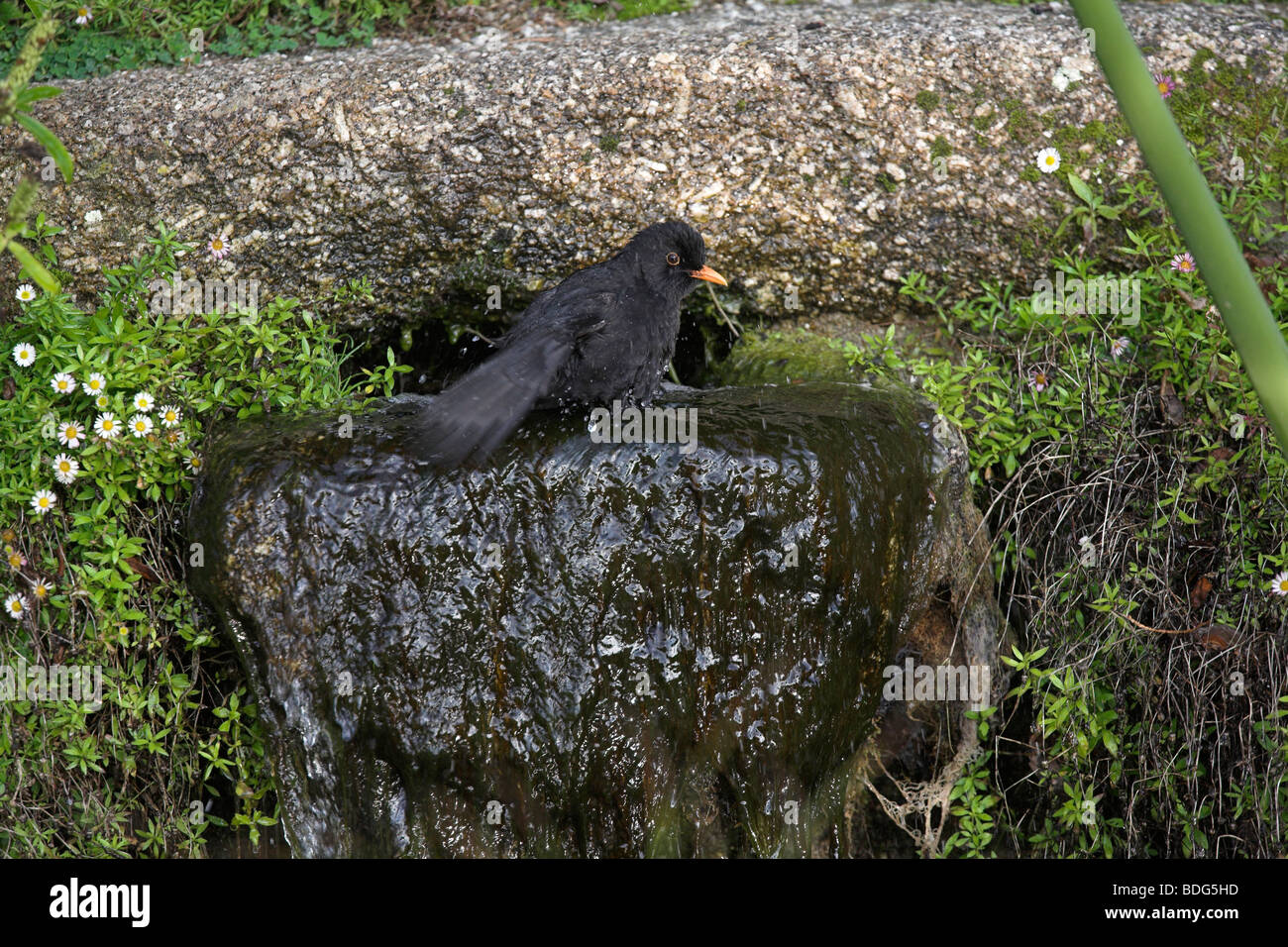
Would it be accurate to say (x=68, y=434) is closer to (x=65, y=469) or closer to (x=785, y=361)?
(x=65, y=469)

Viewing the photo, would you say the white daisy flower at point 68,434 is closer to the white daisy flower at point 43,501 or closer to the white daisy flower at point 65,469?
the white daisy flower at point 65,469

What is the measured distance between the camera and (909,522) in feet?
12.3

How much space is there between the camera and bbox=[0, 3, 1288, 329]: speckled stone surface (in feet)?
15.0

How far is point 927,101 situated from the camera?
474cm

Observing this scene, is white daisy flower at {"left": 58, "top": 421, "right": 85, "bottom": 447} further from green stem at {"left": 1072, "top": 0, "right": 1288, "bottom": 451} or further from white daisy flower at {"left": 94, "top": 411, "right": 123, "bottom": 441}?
green stem at {"left": 1072, "top": 0, "right": 1288, "bottom": 451}

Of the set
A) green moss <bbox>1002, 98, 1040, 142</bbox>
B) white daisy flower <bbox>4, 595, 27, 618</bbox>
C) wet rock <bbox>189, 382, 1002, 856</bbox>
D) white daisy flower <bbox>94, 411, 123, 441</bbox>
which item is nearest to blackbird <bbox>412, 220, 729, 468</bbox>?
wet rock <bbox>189, 382, 1002, 856</bbox>

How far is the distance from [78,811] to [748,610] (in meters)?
2.31

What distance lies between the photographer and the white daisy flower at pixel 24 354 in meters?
3.80

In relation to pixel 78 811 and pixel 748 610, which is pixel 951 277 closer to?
pixel 748 610

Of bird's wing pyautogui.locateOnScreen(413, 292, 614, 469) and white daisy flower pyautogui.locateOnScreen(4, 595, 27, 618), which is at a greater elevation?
bird's wing pyautogui.locateOnScreen(413, 292, 614, 469)

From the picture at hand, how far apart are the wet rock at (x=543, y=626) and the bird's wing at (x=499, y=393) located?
0.32 ft

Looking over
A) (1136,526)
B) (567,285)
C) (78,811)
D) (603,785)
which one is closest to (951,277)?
(1136,526)

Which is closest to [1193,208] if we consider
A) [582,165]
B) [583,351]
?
[583,351]

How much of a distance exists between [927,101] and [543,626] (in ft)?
9.49
